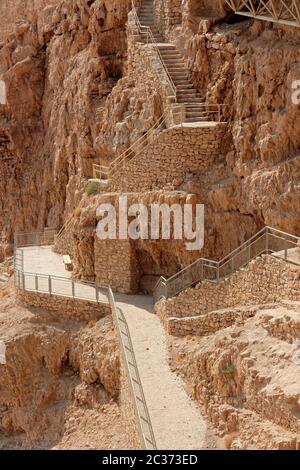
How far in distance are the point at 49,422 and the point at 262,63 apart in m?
11.3

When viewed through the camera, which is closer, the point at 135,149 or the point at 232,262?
the point at 232,262

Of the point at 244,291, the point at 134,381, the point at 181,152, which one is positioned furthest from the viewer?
the point at 181,152

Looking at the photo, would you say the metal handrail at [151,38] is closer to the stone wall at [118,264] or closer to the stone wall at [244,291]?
the stone wall at [118,264]

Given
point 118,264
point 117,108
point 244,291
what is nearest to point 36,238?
point 117,108

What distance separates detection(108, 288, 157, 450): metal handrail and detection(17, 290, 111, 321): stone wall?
0.51 metres

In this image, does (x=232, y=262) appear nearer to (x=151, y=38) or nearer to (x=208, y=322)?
(x=208, y=322)

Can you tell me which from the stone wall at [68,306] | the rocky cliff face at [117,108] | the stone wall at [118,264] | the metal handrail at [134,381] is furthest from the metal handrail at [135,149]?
the stone wall at [68,306]

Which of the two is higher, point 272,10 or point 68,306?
point 272,10

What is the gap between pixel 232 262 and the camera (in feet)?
54.9

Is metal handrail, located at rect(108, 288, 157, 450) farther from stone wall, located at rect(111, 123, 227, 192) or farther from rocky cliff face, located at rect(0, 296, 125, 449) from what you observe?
stone wall, located at rect(111, 123, 227, 192)

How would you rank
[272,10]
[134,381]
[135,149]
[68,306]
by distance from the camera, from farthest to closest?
[135,149]
[68,306]
[272,10]
[134,381]

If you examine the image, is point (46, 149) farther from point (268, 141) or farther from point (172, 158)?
point (268, 141)

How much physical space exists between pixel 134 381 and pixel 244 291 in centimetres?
328

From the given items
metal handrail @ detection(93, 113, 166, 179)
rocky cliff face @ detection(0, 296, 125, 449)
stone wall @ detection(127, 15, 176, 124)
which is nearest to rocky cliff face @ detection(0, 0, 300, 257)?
stone wall @ detection(127, 15, 176, 124)
